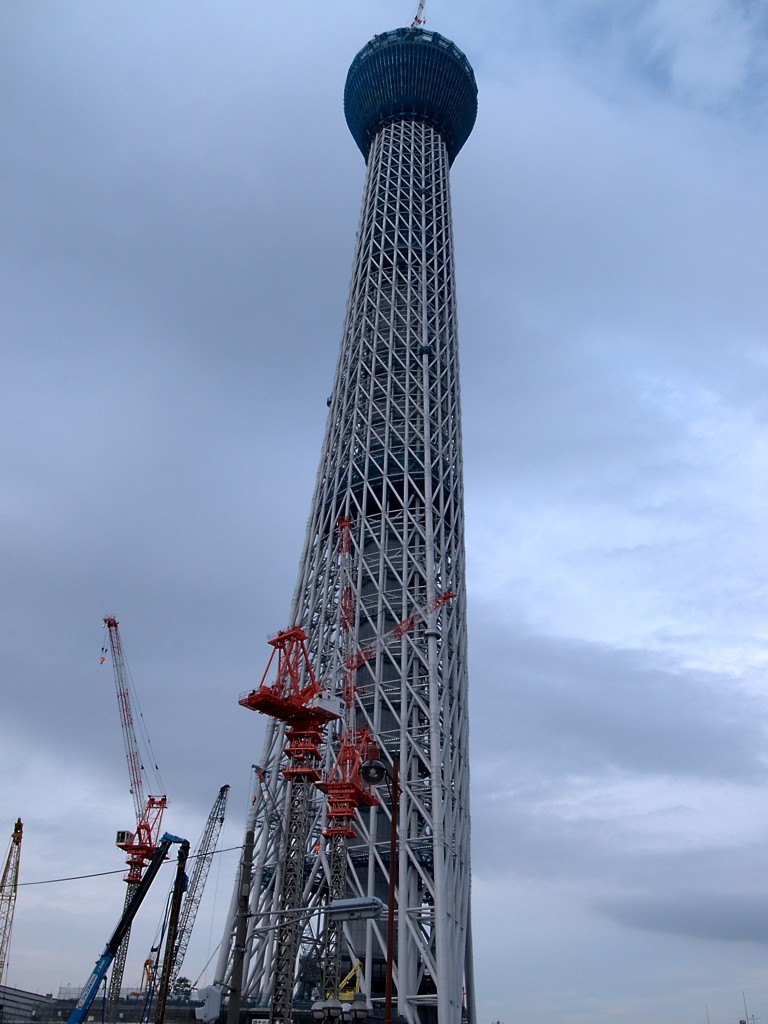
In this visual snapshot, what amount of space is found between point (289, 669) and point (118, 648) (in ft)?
197

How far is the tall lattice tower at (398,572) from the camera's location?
6612cm

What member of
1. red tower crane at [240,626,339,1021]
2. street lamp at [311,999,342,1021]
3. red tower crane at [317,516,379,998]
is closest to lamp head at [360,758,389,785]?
street lamp at [311,999,342,1021]

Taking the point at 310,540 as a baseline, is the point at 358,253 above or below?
above

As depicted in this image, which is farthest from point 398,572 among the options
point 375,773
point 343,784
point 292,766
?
point 375,773

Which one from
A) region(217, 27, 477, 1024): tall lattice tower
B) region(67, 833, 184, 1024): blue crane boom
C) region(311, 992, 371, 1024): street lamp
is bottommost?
region(311, 992, 371, 1024): street lamp

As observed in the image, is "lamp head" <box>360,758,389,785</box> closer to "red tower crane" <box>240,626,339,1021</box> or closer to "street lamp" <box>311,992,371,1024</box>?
"street lamp" <box>311,992,371,1024</box>

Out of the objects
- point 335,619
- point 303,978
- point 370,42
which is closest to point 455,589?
point 335,619

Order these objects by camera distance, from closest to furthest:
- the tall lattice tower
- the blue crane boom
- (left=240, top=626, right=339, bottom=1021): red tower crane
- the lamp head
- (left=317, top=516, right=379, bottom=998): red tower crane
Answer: the lamp head, (left=240, top=626, right=339, bottom=1021): red tower crane, (left=317, top=516, right=379, bottom=998): red tower crane, the tall lattice tower, the blue crane boom

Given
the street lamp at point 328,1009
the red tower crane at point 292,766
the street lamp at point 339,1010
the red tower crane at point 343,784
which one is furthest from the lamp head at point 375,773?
the red tower crane at point 343,784

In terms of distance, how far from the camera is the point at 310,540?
88688 mm

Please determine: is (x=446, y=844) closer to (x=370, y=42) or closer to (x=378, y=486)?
(x=378, y=486)

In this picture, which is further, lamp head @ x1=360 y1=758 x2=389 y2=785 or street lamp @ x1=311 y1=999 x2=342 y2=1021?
street lamp @ x1=311 y1=999 x2=342 y2=1021

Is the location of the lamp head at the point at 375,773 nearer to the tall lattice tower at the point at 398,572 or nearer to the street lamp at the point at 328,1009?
the street lamp at the point at 328,1009

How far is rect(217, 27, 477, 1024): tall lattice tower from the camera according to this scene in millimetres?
66125
